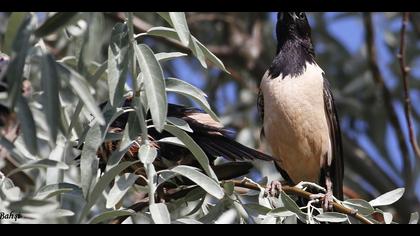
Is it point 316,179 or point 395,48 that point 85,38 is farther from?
point 395,48

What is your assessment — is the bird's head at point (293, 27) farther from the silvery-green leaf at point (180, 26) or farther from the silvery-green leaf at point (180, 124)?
the silvery-green leaf at point (180, 26)

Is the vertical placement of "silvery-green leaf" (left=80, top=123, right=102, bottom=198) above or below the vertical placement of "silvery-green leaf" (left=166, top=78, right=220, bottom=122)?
below

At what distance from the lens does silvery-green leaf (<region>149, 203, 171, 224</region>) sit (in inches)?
97.8

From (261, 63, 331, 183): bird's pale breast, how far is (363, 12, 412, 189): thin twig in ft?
5.15

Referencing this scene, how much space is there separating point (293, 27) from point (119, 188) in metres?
2.40

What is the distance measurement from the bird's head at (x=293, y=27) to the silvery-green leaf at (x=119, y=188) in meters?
2.32

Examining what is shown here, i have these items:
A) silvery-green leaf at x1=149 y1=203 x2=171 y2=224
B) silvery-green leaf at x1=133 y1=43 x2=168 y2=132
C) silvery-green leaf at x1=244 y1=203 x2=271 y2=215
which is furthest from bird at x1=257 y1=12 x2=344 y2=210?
silvery-green leaf at x1=133 y1=43 x2=168 y2=132

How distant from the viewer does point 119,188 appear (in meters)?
2.66

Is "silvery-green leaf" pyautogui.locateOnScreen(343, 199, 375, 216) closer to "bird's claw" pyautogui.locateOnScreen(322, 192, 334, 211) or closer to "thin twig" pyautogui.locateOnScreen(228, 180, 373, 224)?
"thin twig" pyautogui.locateOnScreen(228, 180, 373, 224)

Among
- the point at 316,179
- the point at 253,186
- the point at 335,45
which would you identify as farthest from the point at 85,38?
the point at 335,45

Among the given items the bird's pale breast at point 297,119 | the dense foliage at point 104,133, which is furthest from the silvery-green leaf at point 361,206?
the bird's pale breast at point 297,119

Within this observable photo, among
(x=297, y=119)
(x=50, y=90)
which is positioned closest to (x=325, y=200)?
(x=297, y=119)

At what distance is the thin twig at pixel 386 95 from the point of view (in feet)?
19.8

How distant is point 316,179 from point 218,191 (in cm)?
215
